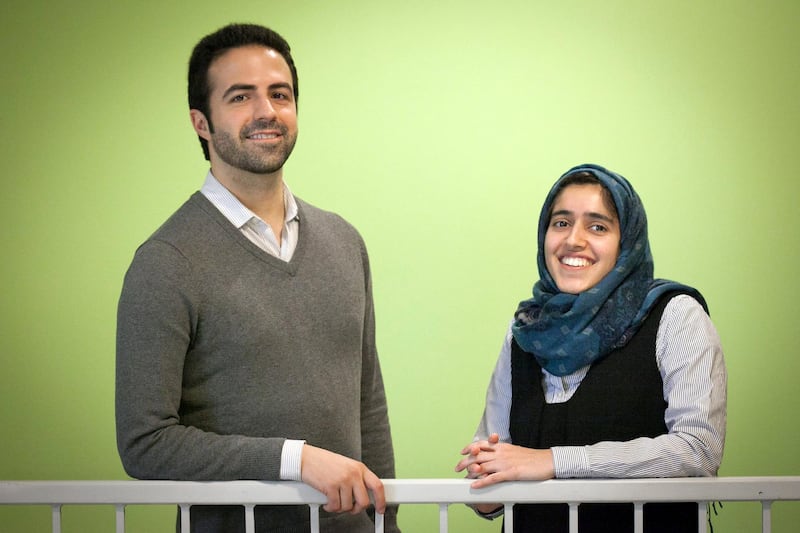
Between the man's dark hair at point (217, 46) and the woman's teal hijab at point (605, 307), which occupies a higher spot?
the man's dark hair at point (217, 46)

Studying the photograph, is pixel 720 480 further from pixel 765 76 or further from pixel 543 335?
pixel 765 76

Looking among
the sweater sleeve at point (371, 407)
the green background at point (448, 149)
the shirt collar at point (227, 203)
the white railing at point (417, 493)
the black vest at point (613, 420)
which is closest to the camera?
the white railing at point (417, 493)

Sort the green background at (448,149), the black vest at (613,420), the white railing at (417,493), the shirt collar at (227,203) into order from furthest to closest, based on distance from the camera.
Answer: the green background at (448,149) → the shirt collar at (227,203) → the black vest at (613,420) → the white railing at (417,493)

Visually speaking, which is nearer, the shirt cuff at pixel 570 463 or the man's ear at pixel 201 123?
the shirt cuff at pixel 570 463

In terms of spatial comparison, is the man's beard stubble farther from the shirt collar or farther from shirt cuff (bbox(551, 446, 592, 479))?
shirt cuff (bbox(551, 446, 592, 479))

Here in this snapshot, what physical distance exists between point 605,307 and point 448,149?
1424 mm

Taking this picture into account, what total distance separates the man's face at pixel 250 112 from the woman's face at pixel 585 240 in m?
0.49

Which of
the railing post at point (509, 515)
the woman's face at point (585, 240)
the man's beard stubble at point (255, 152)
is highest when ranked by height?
the man's beard stubble at point (255, 152)

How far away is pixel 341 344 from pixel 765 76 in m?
1.87

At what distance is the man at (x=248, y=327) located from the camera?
146 centimetres

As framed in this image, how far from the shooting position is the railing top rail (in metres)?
1.39

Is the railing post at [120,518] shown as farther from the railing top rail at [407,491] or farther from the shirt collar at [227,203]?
the shirt collar at [227,203]

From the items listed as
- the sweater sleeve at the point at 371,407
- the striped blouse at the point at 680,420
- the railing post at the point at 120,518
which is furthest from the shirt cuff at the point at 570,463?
the railing post at the point at 120,518

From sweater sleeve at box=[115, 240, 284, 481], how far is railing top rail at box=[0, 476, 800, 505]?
0.03m
